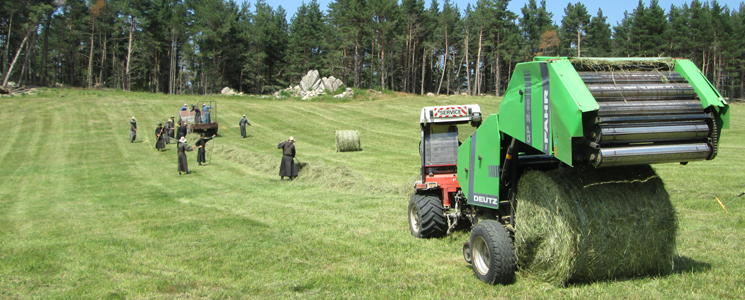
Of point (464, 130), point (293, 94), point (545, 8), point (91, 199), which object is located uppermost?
point (545, 8)

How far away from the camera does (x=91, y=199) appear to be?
14672mm

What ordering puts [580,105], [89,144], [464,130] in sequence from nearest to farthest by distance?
[580,105]
[464,130]
[89,144]

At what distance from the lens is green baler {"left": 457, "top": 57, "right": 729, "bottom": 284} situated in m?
4.27

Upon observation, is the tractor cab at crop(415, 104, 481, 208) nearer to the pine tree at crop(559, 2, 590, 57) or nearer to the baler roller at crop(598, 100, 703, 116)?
the baler roller at crop(598, 100, 703, 116)

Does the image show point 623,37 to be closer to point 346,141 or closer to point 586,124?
point 346,141

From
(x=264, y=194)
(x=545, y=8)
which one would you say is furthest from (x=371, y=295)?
(x=545, y=8)

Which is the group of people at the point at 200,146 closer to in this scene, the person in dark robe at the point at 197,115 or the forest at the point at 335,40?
the person in dark robe at the point at 197,115

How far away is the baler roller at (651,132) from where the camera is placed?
4.24m

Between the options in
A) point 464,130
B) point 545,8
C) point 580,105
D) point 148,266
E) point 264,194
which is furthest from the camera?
point 545,8

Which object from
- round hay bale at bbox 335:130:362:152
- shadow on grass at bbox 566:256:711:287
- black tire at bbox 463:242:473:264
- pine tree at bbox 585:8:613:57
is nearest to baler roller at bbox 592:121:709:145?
shadow on grass at bbox 566:256:711:287

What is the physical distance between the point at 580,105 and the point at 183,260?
5.88m

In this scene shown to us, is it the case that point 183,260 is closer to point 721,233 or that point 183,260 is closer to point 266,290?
point 266,290

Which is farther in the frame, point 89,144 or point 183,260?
point 89,144

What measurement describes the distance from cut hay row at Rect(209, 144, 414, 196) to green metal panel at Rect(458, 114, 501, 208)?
6.54 m
